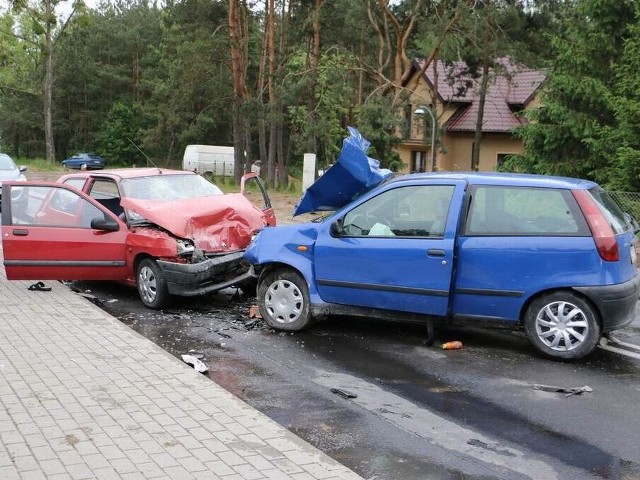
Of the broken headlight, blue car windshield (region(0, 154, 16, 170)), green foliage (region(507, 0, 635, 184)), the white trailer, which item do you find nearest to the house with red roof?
green foliage (region(507, 0, 635, 184))

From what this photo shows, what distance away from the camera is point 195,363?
6.48 metres

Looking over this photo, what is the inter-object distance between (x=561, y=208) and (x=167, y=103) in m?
57.8

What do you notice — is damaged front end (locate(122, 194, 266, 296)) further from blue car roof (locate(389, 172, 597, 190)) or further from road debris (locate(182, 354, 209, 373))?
blue car roof (locate(389, 172, 597, 190))

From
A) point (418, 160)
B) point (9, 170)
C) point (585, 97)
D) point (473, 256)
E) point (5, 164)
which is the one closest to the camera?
point (473, 256)

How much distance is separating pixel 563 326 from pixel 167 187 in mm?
5800

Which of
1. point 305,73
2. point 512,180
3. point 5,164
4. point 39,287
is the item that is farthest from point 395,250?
point 305,73

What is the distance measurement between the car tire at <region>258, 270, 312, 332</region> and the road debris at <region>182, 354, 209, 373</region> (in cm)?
130

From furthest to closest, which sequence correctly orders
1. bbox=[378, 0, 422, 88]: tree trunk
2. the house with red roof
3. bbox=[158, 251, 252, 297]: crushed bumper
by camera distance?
the house with red roof
bbox=[378, 0, 422, 88]: tree trunk
bbox=[158, 251, 252, 297]: crushed bumper

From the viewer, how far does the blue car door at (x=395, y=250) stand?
6.75 meters

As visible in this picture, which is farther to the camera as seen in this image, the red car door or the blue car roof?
the red car door

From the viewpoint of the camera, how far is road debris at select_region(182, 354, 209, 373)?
6.33m

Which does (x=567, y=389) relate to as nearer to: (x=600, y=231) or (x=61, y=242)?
(x=600, y=231)

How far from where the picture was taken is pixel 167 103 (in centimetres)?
6119

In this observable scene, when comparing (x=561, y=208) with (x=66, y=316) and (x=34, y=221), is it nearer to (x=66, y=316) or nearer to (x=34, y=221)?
(x=66, y=316)
